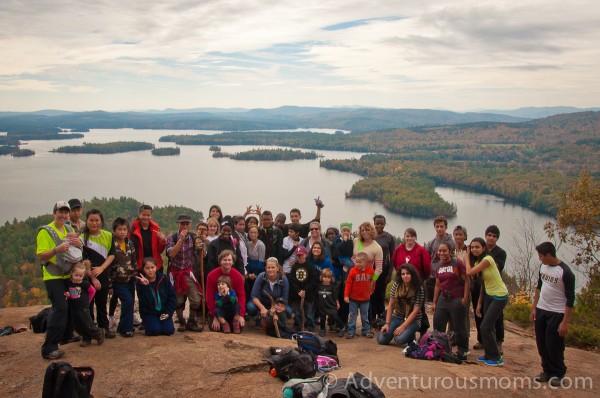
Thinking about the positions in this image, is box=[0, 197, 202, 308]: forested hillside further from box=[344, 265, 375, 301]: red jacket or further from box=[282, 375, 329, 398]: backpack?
box=[282, 375, 329, 398]: backpack

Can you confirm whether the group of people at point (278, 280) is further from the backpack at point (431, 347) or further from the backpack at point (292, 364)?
the backpack at point (292, 364)

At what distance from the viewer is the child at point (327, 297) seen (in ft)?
22.0

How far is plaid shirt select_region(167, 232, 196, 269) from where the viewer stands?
6.35m

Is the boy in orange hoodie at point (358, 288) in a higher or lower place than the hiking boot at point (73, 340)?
higher

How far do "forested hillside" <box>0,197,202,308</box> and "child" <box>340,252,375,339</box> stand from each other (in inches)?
864

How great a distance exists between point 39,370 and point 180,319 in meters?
1.81

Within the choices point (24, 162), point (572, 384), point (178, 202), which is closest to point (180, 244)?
point (572, 384)

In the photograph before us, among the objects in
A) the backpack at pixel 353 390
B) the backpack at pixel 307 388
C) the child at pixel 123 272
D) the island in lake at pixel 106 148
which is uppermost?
the child at pixel 123 272

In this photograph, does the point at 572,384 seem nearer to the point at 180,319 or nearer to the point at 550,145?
the point at 180,319

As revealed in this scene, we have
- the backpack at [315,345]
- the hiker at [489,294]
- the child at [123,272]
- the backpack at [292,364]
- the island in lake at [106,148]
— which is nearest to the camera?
the backpack at [292,364]

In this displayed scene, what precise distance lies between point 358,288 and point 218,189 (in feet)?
177

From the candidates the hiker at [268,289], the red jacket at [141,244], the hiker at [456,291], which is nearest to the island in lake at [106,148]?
the red jacket at [141,244]

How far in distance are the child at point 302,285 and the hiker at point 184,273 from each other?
1.28 meters

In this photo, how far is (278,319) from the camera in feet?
21.4
